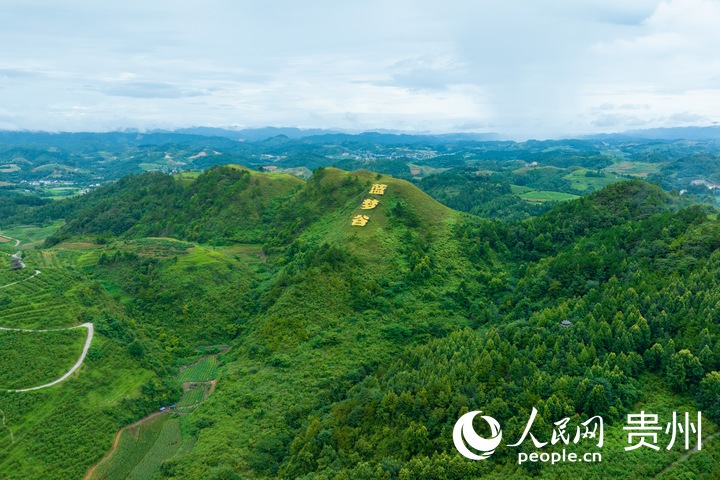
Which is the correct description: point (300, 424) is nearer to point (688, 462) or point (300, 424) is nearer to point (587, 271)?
point (688, 462)

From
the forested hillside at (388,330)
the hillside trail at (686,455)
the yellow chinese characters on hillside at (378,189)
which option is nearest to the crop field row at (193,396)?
the forested hillside at (388,330)

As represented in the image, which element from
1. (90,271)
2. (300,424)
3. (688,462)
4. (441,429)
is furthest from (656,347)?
(90,271)

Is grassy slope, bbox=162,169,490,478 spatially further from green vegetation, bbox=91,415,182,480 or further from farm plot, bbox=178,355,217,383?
green vegetation, bbox=91,415,182,480

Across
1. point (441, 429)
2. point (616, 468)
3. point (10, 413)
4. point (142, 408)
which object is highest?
point (616, 468)

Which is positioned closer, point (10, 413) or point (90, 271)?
point (10, 413)

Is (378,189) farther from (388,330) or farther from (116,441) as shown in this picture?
(116,441)

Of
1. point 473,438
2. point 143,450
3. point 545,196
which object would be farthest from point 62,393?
point 545,196
